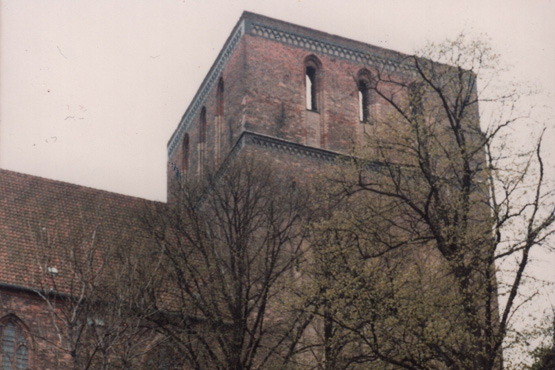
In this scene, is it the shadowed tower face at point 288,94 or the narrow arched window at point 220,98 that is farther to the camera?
the narrow arched window at point 220,98

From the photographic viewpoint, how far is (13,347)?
65.7 feet

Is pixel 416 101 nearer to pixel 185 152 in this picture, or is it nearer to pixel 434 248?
pixel 434 248

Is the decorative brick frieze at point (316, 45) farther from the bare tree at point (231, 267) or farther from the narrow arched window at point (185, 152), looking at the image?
the bare tree at point (231, 267)

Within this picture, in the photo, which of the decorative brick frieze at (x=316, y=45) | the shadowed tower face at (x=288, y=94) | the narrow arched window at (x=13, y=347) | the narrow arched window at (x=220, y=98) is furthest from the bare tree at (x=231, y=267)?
the narrow arched window at (x=220, y=98)

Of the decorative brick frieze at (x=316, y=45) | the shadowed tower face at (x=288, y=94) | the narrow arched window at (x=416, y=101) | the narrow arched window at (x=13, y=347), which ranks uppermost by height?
the decorative brick frieze at (x=316, y=45)

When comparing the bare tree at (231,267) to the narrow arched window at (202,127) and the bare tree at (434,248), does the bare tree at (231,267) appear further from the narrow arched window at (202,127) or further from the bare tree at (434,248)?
the narrow arched window at (202,127)

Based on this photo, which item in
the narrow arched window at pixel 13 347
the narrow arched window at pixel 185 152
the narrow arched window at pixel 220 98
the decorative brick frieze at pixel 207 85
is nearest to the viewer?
the narrow arched window at pixel 13 347

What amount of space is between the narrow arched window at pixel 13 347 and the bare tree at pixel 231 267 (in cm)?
321

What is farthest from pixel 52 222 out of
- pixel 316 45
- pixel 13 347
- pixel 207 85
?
pixel 316 45

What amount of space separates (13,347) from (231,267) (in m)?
5.18

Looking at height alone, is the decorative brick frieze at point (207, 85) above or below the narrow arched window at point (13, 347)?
above

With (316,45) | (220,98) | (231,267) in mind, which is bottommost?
(231,267)

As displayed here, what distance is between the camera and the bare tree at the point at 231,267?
1812cm

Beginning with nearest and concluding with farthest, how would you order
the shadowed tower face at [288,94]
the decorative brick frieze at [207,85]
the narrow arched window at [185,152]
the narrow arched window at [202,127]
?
the shadowed tower face at [288,94] → the decorative brick frieze at [207,85] → the narrow arched window at [202,127] → the narrow arched window at [185,152]
